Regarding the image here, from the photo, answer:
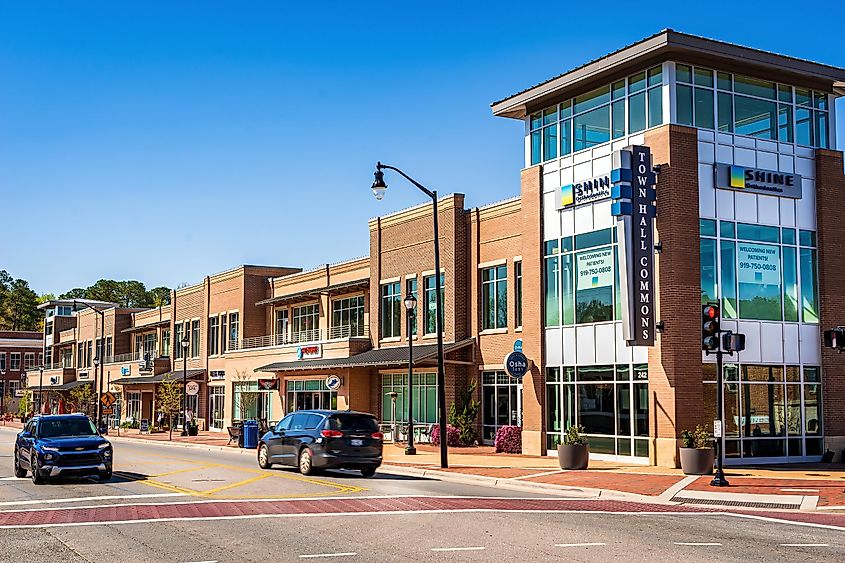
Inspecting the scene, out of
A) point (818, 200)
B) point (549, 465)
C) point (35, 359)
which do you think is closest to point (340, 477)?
point (549, 465)

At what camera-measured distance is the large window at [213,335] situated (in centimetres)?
6438

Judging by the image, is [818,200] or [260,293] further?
[260,293]

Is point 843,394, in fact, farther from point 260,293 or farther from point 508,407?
point 260,293

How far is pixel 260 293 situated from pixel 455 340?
23.0 m

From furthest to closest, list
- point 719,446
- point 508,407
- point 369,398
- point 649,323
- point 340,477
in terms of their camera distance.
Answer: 1. point 369,398
2. point 508,407
3. point 649,323
4. point 340,477
5. point 719,446

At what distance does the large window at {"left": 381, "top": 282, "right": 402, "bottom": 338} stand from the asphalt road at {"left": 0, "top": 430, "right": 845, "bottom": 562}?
21.5 meters

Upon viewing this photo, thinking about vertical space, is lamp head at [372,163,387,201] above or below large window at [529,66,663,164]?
below

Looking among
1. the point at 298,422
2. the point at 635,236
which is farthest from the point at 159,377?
the point at 635,236

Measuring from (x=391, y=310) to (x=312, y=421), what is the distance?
19.4 metres

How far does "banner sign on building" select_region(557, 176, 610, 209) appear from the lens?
31312 mm

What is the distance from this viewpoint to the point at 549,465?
2986cm

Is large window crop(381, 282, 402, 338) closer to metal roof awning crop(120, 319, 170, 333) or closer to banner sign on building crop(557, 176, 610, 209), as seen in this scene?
banner sign on building crop(557, 176, 610, 209)

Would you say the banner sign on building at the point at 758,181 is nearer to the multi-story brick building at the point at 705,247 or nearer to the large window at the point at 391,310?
the multi-story brick building at the point at 705,247

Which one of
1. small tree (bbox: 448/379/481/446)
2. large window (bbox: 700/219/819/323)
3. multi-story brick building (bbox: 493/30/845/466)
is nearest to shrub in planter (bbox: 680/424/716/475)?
multi-story brick building (bbox: 493/30/845/466)
